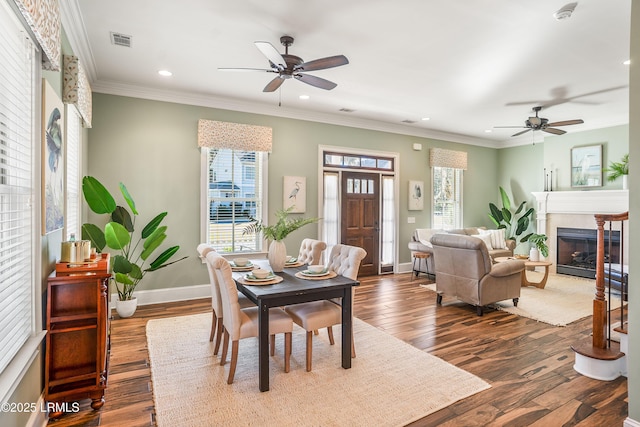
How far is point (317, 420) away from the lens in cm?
224

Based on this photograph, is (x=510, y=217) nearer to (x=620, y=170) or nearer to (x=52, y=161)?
(x=620, y=170)

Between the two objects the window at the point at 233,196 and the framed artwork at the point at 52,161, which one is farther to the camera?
the window at the point at 233,196

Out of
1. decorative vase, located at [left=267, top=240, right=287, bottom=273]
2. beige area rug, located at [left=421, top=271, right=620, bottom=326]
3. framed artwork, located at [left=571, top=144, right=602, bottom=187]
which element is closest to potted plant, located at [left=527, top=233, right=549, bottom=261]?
beige area rug, located at [left=421, top=271, right=620, bottom=326]

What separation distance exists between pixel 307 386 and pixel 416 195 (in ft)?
17.3

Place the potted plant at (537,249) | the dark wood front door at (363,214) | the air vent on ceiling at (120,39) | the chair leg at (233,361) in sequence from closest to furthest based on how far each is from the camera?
the chair leg at (233,361)
the air vent on ceiling at (120,39)
the potted plant at (537,249)
the dark wood front door at (363,214)

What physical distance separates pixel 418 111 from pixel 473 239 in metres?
2.60

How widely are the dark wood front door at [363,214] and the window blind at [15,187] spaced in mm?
4807

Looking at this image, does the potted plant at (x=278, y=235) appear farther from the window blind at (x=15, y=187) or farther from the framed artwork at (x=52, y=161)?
the window blind at (x=15, y=187)

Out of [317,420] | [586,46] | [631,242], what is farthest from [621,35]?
[317,420]

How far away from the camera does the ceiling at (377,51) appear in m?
2.85

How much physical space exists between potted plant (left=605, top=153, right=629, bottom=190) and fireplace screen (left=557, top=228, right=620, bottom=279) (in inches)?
39.6

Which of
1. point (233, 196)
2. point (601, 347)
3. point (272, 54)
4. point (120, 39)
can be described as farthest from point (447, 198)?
point (120, 39)

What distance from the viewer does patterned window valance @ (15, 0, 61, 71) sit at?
1.69m

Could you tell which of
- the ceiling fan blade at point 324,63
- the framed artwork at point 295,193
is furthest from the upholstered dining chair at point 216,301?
the framed artwork at point 295,193
